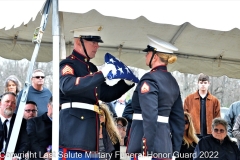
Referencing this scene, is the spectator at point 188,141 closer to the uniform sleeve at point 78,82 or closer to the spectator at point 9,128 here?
the spectator at point 9,128

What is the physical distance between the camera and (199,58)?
252 inches

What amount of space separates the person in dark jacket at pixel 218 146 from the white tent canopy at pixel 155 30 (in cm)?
82

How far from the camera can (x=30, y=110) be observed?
615 centimetres

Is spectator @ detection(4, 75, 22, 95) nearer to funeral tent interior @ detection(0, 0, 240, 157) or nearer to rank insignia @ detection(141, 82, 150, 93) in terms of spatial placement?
funeral tent interior @ detection(0, 0, 240, 157)

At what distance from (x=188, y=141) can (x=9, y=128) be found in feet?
7.60

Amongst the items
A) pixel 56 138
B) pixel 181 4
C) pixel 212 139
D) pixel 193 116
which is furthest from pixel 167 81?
pixel 193 116

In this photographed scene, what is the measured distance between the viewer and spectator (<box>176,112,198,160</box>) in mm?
6332

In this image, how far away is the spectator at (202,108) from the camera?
6840 millimetres

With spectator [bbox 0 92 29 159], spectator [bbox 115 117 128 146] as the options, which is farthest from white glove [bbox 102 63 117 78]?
spectator [bbox 115 117 128 146]

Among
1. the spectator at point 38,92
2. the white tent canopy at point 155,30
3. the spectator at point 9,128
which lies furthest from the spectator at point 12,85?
the spectator at point 9,128

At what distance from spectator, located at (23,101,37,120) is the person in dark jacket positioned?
2.02 m

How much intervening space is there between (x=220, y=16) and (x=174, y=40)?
1.61m

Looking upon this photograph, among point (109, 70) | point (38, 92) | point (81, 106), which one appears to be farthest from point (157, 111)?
point (38, 92)

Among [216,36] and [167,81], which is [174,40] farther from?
[167,81]
